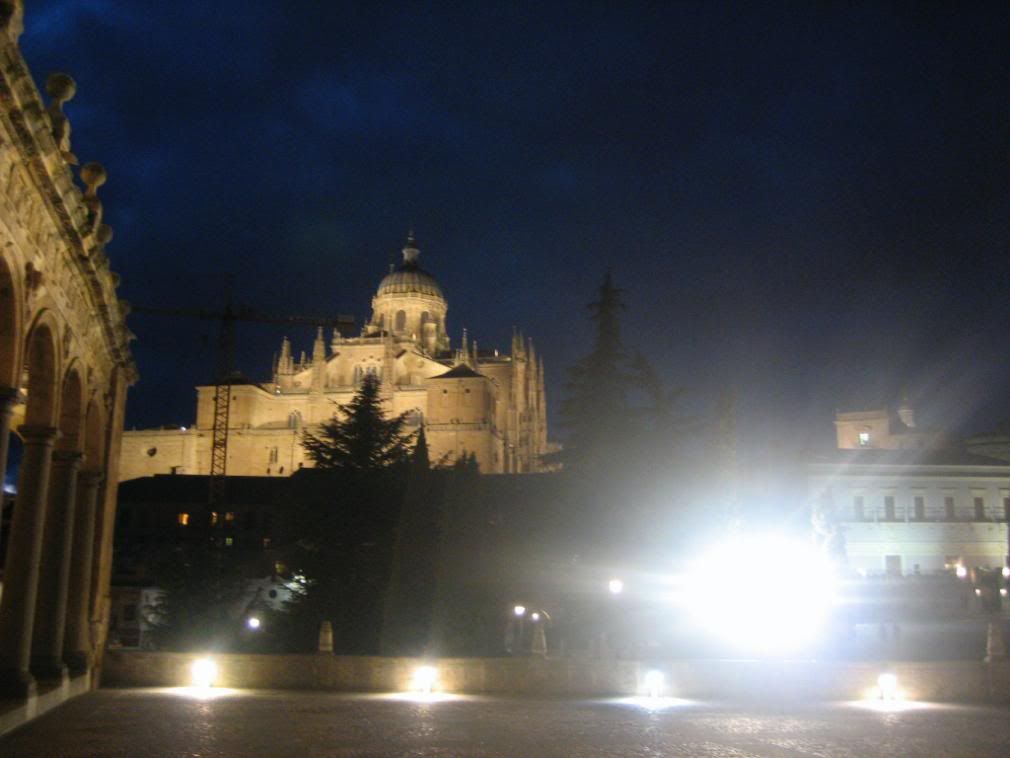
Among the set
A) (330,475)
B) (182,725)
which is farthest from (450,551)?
(182,725)

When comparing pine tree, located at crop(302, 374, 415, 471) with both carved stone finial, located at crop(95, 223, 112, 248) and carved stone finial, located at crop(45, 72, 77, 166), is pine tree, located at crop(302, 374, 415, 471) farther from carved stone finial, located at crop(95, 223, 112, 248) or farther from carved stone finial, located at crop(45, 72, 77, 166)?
carved stone finial, located at crop(45, 72, 77, 166)

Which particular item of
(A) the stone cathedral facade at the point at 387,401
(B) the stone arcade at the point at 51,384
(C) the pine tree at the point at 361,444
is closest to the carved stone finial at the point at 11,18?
(B) the stone arcade at the point at 51,384

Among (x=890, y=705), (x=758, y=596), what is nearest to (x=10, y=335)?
(x=890, y=705)

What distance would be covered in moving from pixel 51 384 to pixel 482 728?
661 cm

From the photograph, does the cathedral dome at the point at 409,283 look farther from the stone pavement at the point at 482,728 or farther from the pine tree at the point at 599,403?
the stone pavement at the point at 482,728

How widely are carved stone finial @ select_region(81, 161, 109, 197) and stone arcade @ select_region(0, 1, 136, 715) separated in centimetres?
2

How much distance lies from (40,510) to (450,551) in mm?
20774

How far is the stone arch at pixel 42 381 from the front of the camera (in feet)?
Answer: 39.4

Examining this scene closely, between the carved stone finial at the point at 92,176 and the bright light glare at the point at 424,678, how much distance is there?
363 inches

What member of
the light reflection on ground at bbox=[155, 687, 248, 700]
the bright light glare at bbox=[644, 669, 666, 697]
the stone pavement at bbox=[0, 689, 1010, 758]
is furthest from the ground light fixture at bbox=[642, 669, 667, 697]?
the light reflection on ground at bbox=[155, 687, 248, 700]

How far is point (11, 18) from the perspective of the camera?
8.24 m

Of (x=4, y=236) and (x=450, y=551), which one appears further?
(x=450, y=551)

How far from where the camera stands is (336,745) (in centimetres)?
1123

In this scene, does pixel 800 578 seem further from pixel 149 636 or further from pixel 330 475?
pixel 149 636
